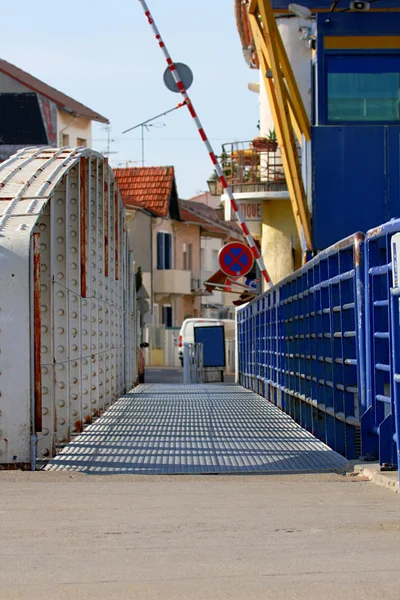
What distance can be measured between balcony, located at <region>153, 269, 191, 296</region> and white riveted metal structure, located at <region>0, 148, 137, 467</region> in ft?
166

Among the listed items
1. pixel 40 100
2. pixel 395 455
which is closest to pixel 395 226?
pixel 395 455

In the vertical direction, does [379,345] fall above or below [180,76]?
below

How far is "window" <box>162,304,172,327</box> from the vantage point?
71438 mm

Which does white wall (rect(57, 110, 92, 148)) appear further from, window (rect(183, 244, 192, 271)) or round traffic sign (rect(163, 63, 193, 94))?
round traffic sign (rect(163, 63, 193, 94))

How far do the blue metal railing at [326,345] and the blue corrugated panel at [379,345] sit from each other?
252 millimetres

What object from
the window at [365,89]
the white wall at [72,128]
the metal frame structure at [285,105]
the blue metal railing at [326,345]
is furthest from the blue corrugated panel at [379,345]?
the white wall at [72,128]

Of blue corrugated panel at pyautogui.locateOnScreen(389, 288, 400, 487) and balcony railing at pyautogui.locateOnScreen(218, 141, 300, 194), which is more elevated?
balcony railing at pyautogui.locateOnScreen(218, 141, 300, 194)

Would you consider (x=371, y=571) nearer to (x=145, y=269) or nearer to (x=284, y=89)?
(x=284, y=89)

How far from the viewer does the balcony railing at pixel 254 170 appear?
34875 mm

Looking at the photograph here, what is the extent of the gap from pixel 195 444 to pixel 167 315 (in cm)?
6101

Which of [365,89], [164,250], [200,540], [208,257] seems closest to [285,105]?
[365,89]

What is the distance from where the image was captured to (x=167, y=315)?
72.0m

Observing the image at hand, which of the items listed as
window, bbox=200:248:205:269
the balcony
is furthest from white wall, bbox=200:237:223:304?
the balcony

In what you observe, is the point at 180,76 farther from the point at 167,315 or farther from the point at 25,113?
the point at 167,315
